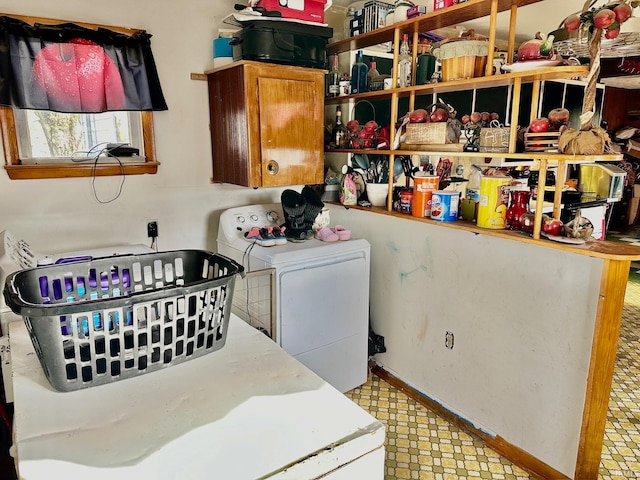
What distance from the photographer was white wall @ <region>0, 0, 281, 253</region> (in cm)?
233

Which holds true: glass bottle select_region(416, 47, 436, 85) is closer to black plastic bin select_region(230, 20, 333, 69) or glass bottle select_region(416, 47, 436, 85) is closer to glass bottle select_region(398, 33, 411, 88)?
glass bottle select_region(398, 33, 411, 88)

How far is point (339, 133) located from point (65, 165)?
165 cm

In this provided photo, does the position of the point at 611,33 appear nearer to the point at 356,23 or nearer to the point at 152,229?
the point at 356,23

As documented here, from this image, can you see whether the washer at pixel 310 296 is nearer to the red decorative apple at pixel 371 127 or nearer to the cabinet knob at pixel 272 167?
the cabinet knob at pixel 272 167

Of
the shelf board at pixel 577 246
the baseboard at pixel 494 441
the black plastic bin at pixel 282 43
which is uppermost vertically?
the black plastic bin at pixel 282 43

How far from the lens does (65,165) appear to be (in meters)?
2.39

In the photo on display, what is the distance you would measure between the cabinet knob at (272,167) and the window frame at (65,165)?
67 centimetres

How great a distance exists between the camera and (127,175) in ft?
8.49

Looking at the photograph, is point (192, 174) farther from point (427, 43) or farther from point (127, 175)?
point (427, 43)

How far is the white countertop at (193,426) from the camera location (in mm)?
Answer: 877

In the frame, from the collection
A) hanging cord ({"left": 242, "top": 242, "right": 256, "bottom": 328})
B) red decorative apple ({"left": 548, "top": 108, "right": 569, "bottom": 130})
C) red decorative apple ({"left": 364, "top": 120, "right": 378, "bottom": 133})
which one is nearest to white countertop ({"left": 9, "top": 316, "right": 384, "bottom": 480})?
hanging cord ({"left": 242, "top": 242, "right": 256, "bottom": 328})

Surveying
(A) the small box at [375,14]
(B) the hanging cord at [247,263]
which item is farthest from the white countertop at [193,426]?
(A) the small box at [375,14]

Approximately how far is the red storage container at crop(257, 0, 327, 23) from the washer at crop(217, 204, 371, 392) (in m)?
1.16

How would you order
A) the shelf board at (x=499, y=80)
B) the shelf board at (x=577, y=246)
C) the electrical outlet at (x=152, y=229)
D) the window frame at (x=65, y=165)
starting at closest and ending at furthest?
1. the shelf board at (x=577, y=246)
2. the shelf board at (x=499, y=80)
3. the window frame at (x=65, y=165)
4. the electrical outlet at (x=152, y=229)
